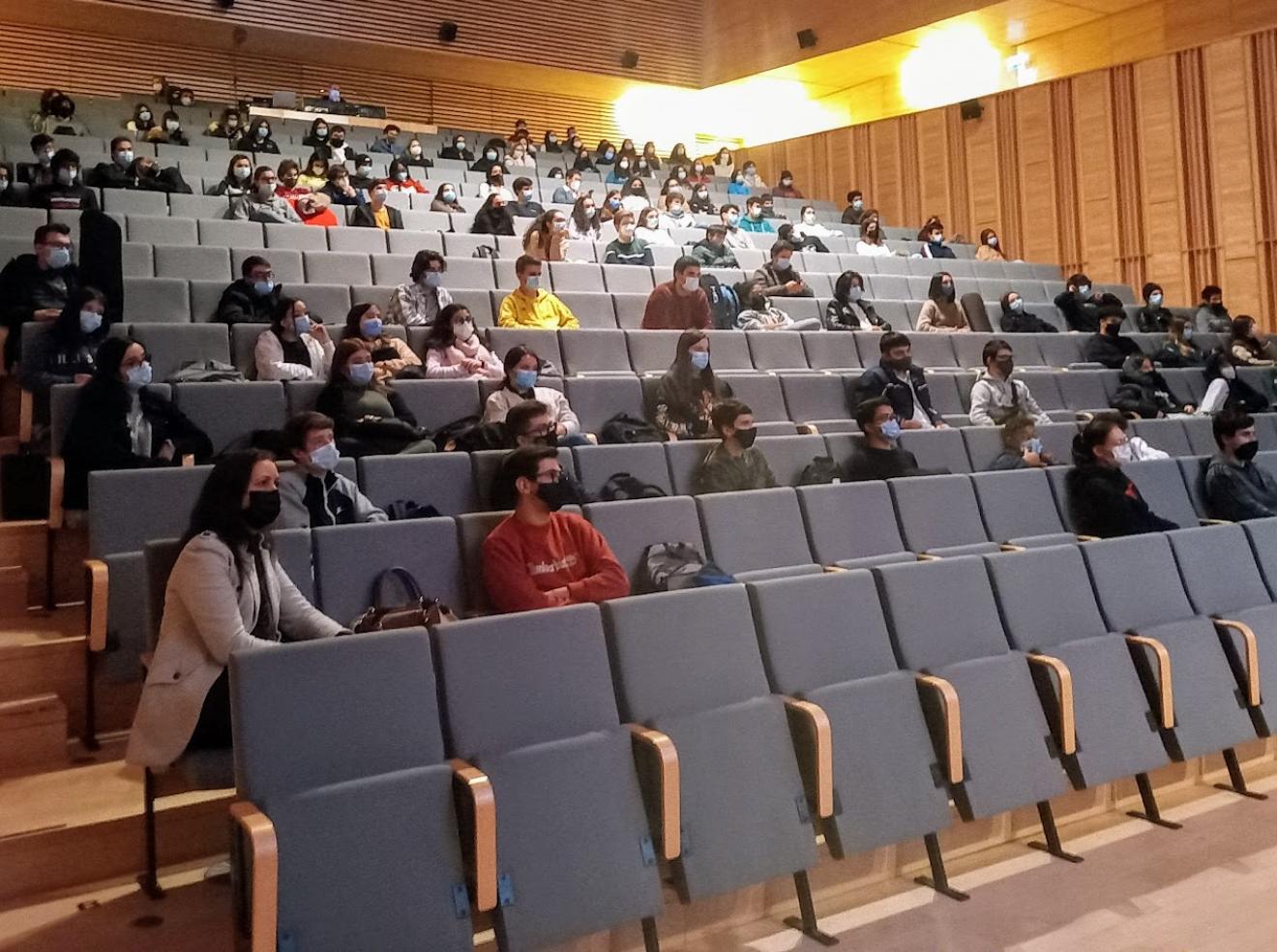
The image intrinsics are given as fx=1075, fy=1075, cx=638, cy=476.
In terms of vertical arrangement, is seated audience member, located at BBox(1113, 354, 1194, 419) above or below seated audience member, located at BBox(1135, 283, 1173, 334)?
below

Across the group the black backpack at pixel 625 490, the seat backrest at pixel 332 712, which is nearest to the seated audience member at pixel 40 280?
the black backpack at pixel 625 490

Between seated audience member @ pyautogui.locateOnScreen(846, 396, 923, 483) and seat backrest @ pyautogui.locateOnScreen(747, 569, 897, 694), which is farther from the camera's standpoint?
seated audience member @ pyautogui.locateOnScreen(846, 396, 923, 483)

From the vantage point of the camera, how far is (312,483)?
6.08 feet

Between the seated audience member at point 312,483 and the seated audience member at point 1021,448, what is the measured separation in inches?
64.8

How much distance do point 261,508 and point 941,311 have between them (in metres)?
3.04

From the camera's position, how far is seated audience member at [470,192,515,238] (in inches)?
156

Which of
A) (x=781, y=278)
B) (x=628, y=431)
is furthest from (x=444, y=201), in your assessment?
(x=628, y=431)

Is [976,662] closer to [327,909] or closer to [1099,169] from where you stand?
[327,909]

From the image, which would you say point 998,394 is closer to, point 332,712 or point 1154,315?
point 1154,315

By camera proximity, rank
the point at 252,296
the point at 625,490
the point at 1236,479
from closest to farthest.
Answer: the point at 625,490 < the point at 1236,479 < the point at 252,296

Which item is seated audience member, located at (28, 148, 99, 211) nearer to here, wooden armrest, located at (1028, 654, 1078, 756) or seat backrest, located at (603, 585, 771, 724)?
seat backrest, located at (603, 585, 771, 724)

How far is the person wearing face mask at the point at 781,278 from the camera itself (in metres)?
3.82

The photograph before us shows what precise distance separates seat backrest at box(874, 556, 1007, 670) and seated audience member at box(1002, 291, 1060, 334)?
8.44 feet

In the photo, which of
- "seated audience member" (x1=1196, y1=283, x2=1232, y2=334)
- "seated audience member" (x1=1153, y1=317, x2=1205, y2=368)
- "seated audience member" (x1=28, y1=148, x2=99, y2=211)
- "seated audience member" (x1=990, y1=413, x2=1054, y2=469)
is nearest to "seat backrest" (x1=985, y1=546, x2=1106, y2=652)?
"seated audience member" (x1=990, y1=413, x2=1054, y2=469)
